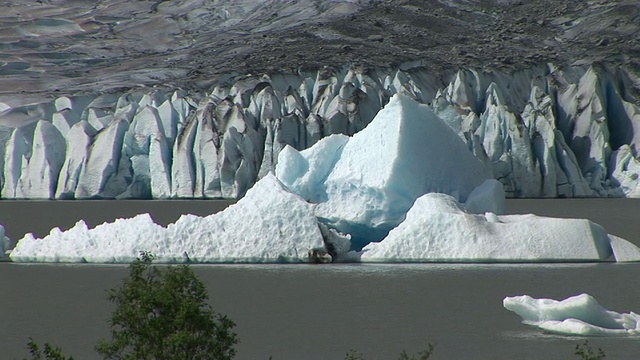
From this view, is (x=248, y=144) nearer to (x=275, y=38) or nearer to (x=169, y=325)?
(x=169, y=325)

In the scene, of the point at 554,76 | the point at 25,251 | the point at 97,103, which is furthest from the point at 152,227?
the point at 554,76

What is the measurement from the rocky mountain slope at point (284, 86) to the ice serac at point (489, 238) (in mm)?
16559

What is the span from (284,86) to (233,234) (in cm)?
3327

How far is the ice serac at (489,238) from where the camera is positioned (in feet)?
52.7

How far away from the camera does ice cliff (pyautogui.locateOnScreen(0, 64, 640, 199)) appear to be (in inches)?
1371

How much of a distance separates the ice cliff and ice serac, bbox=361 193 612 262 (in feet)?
56.2

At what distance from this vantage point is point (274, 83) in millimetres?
48844

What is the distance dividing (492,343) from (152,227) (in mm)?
6919

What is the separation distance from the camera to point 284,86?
49.1 metres

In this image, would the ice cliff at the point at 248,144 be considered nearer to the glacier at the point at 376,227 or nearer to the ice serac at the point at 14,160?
the ice serac at the point at 14,160

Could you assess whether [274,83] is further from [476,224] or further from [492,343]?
[492,343]

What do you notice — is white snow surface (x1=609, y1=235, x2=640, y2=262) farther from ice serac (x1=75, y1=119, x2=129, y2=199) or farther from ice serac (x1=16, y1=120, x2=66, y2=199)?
ice serac (x1=16, y1=120, x2=66, y2=199)

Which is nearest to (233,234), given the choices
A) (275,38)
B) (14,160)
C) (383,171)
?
(383,171)

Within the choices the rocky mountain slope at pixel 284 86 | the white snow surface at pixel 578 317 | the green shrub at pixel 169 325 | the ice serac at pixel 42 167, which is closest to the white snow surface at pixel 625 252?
the white snow surface at pixel 578 317
